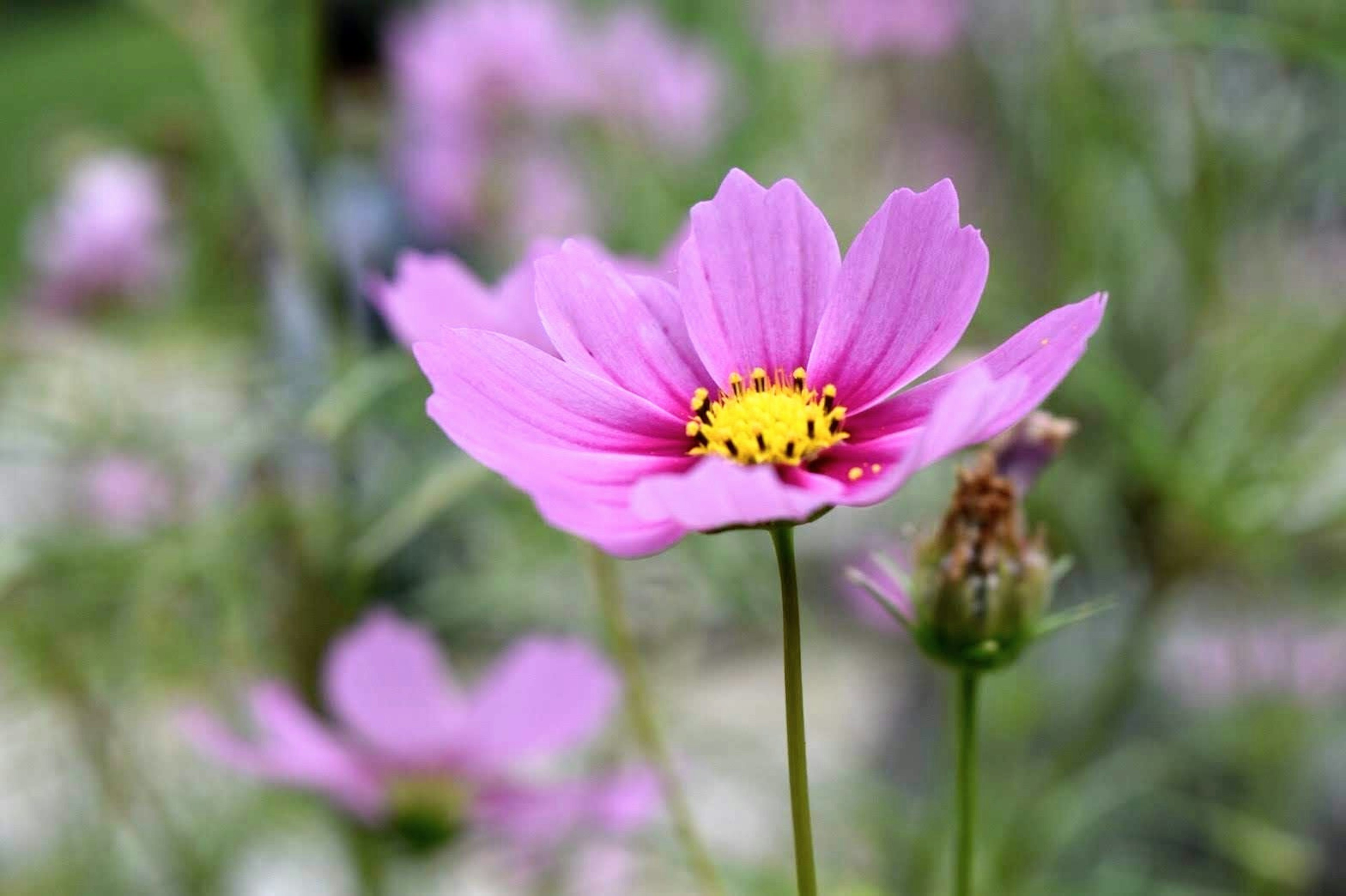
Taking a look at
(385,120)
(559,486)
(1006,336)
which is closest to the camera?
(559,486)

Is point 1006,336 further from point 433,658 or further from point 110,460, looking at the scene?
point 110,460

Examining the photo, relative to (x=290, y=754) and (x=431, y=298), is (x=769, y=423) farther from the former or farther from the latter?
(x=290, y=754)

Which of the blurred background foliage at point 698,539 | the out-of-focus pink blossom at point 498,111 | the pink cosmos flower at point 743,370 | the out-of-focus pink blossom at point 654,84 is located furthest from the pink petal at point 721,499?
the out-of-focus pink blossom at point 654,84

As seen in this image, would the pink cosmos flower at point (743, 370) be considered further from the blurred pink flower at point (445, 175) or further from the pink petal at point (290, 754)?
the blurred pink flower at point (445, 175)

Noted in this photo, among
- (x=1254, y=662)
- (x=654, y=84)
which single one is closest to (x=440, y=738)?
(x=1254, y=662)

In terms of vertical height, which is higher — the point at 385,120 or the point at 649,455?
the point at 385,120

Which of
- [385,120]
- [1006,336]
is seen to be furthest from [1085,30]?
[385,120]
